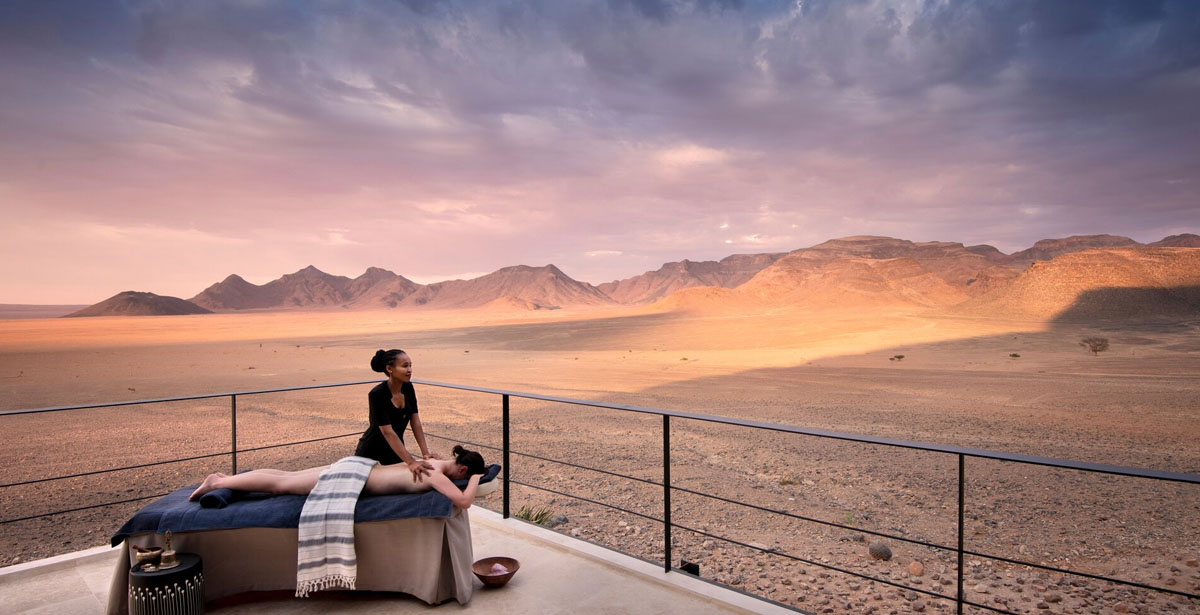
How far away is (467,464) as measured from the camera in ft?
10.9

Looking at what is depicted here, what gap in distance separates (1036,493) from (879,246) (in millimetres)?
141346

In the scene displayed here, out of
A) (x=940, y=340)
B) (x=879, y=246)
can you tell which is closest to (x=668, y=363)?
(x=940, y=340)

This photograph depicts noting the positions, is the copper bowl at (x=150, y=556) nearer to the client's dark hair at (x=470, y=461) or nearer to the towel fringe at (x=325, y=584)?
the towel fringe at (x=325, y=584)

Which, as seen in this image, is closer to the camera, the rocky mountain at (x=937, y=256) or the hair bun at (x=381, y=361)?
the hair bun at (x=381, y=361)

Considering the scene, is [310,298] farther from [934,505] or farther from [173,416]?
[934,505]

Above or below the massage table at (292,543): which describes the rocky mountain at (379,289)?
above

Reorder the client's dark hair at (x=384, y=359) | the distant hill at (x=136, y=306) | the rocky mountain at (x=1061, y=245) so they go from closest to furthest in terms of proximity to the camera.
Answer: the client's dark hair at (x=384, y=359) < the distant hill at (x=136, y=306) < the rocky mountain at (x=1061, y=245)

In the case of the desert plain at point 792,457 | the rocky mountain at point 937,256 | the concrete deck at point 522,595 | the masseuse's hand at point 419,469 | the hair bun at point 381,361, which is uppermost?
the rocky mountain at point 937,256

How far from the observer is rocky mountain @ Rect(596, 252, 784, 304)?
174 m

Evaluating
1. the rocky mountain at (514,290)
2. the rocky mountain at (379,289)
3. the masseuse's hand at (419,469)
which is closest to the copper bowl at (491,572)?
the masseuse's hand at (419,469)

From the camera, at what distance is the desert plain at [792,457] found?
17.5 ft

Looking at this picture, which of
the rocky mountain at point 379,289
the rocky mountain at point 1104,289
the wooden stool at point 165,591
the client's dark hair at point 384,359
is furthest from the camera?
the rocky mountain at point 379,289

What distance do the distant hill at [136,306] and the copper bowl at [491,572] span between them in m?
148

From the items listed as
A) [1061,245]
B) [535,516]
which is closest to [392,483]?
[535,516]
